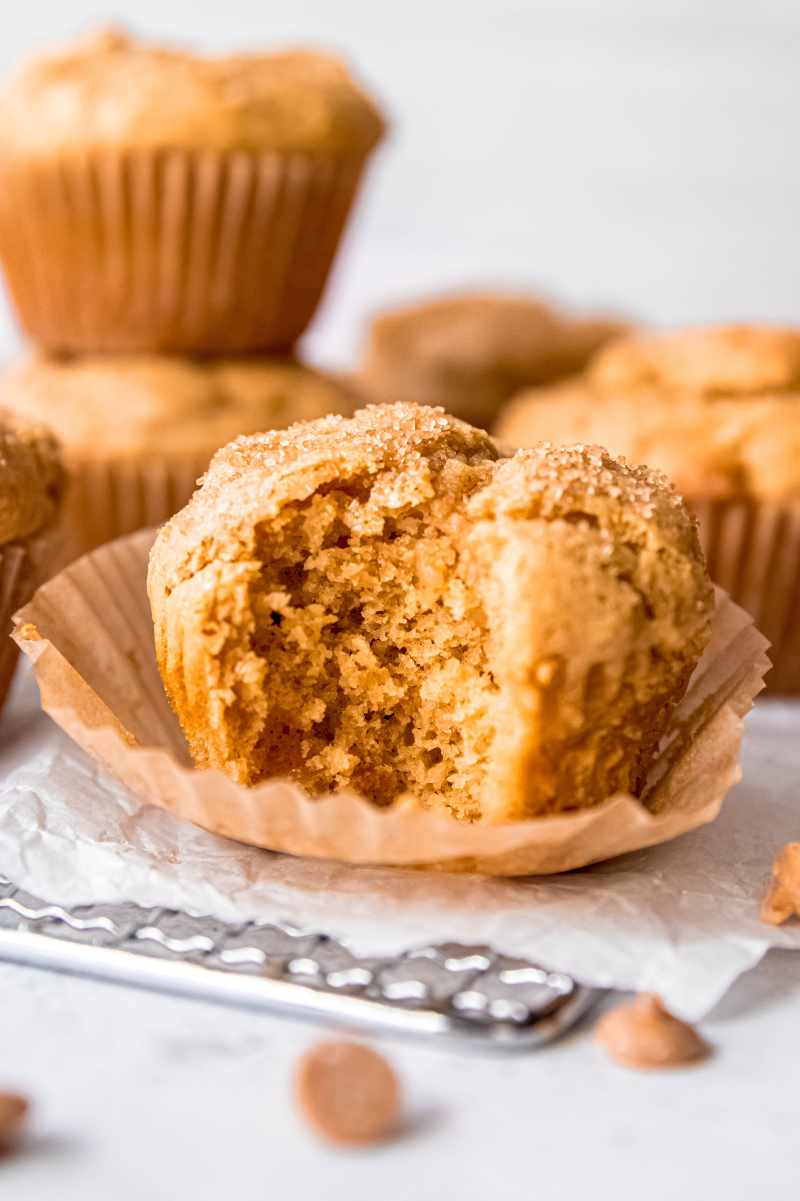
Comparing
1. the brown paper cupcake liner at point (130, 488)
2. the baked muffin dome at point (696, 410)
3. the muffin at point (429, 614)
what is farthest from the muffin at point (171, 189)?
the muffin at point (429, 614)

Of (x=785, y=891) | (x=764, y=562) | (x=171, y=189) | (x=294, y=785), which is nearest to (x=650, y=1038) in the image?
(x=785, y=891)

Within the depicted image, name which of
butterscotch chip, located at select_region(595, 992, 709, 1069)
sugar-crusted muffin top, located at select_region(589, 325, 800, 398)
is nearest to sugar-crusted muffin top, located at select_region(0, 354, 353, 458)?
sugar-crusted muffin top, located at select_region(589, 325, 800, 398)

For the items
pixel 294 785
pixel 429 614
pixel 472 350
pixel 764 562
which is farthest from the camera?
pixel 472 350

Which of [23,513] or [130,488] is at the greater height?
[23,513]

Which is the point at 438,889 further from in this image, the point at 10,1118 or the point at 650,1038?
the point at 10,1118

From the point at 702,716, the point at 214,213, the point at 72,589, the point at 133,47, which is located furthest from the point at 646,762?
the point at 133,47

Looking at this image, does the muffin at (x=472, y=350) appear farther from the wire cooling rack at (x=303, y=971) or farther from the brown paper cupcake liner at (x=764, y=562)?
the wire cooling rack at (x=303, y=971)

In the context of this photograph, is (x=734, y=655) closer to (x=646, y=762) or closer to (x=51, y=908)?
(x=646, y=762)
